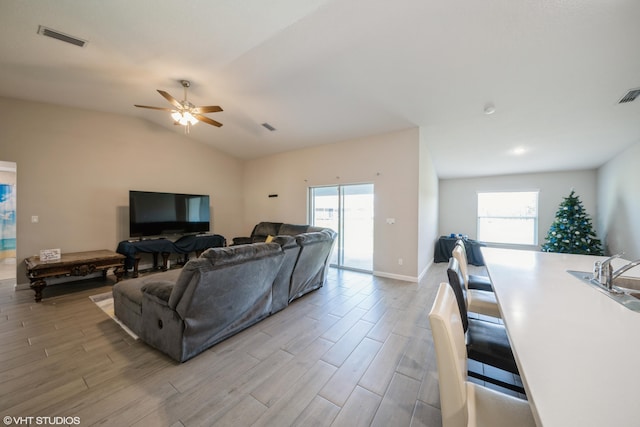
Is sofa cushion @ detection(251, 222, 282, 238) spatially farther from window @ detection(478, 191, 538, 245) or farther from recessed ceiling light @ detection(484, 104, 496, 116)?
window @ detection(478, 191, 538, 245)

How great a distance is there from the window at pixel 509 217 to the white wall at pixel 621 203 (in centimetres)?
117

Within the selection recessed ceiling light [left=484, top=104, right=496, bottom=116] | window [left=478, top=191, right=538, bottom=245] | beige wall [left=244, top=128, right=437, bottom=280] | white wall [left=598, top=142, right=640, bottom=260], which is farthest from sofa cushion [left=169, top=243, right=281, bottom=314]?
window [left=478, top=191, right=538, bottom=245]

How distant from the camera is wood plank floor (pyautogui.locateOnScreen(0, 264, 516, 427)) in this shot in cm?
154

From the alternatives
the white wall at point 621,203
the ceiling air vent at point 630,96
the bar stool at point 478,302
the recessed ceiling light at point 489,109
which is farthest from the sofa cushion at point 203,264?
the white wall at point 621,203

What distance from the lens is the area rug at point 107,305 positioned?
2560mm

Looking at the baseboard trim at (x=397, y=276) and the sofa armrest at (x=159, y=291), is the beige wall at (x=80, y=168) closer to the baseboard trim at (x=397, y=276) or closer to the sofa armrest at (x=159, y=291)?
the sofa armrest at (x=159, y=291)

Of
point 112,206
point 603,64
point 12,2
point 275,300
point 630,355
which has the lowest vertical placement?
point 275,300

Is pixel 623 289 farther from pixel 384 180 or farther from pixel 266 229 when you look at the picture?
pixel 266 229

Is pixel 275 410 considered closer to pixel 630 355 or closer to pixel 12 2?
pixel 630 355

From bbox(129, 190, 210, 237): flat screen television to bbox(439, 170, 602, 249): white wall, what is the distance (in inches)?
283

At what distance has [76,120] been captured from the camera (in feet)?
14.0

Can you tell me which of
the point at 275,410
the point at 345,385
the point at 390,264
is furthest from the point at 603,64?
the point at 275,410

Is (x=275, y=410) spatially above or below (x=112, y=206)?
below

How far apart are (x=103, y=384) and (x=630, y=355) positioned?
3.10m
